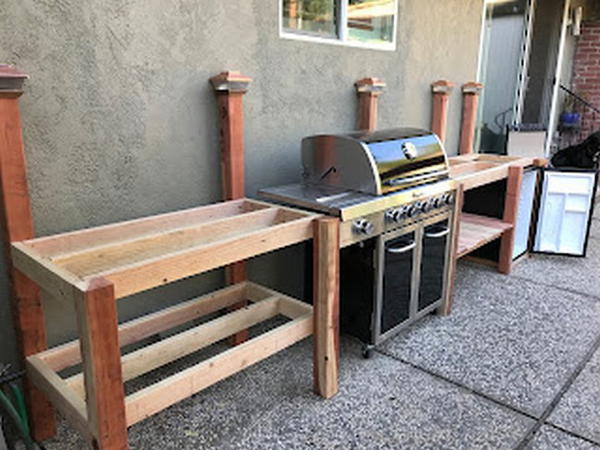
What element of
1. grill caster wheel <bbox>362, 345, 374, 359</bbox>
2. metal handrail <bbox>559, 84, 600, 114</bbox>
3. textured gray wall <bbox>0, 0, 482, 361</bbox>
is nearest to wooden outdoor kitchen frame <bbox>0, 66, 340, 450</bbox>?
textured gray wall <bbox>0, 0, 482, 361</bbox>

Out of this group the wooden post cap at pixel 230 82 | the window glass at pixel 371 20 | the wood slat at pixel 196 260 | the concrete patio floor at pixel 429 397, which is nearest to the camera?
the wood slat at pixel 196 260

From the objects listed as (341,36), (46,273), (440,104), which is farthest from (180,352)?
(440,104)

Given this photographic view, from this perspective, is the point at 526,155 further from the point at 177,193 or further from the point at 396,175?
the point at 177,193

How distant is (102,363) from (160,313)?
85cm

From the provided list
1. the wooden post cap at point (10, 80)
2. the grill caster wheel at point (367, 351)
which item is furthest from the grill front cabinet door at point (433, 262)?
the wooden post cap at point (10, 80)

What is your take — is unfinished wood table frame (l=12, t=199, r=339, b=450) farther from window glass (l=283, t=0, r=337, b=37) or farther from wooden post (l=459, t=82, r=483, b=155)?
wooden post (l=459, t=82, r=483, b=155)

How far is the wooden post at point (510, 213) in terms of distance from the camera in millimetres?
3898

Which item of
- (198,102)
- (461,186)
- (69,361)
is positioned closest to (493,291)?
(461,186)

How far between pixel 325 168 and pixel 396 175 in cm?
40

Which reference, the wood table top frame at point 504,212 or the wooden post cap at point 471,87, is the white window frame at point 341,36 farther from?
the wooden post cap at point 471,87

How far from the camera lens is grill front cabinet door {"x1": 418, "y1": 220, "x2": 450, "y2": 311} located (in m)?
2.98

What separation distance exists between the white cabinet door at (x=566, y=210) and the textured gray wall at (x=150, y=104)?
2073 mm

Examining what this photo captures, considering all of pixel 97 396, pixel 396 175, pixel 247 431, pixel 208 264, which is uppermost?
pixel 396 175

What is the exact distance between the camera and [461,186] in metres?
3.16
